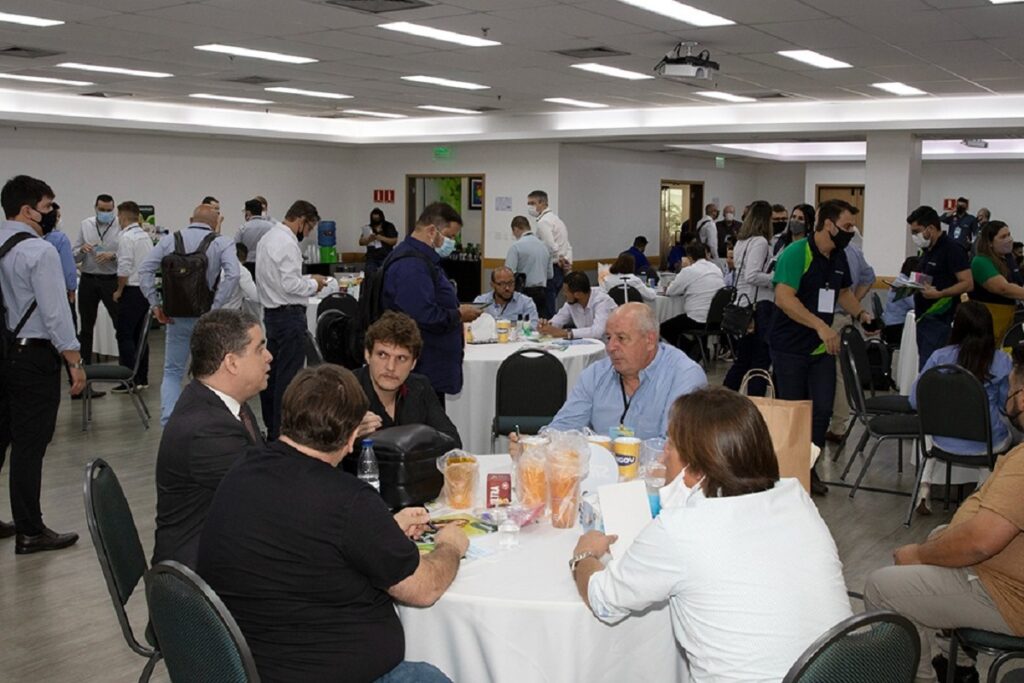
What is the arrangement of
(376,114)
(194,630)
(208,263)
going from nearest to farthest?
(194,630) → (208,263) → (376,114)

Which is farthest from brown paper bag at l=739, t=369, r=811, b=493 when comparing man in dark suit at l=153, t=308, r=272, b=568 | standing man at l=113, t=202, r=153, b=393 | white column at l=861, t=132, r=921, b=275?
white column at l=861, t=132, r=921, b=275

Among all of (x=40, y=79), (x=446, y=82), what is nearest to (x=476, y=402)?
(x=446, y=82)

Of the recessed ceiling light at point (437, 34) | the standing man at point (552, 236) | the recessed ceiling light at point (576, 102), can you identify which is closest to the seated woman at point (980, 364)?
the recessed ceiling light at point (437, 34)

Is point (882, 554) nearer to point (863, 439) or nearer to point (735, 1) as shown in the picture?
point (863, 439)

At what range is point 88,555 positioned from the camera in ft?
15.9

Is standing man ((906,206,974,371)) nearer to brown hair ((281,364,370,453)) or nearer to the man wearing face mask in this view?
the man wearing face mask

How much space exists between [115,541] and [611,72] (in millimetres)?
8162

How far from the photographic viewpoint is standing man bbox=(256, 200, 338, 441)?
22.7ft

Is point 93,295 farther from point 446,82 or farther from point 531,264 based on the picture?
point 531,264

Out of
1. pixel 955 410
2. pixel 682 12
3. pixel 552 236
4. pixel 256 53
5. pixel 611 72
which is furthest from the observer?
pixel 552 236

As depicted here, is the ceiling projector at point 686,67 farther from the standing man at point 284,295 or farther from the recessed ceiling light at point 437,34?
the standing man at point 284,295

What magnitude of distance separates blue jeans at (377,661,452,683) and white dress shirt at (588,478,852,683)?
1.89 feet

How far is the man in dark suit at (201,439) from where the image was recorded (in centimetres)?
279

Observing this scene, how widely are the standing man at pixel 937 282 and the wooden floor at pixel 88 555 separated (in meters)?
0.86
